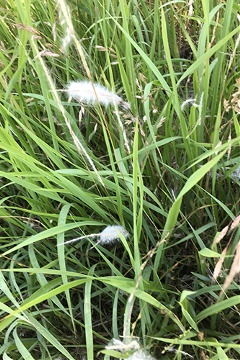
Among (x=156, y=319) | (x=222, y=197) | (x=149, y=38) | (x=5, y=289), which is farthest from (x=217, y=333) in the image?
(x=149, y=38)

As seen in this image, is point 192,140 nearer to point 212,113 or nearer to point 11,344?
point 212,113

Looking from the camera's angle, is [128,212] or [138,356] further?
[128,212]

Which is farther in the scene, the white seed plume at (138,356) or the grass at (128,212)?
the grass at (128,212)

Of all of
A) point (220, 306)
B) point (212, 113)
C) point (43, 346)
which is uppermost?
point (212, 113)

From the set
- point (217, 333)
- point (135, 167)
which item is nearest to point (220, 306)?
point (217, 333)

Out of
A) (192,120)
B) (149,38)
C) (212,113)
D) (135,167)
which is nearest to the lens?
(135,167)

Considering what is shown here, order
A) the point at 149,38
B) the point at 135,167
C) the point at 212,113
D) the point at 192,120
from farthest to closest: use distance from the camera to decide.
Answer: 1. the point at 149,38
2. the point at 212,113
3. the point at 192,120
4. the point at 135,167

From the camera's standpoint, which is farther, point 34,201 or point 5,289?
point 34,201

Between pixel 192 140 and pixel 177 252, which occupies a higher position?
pixel 192 140

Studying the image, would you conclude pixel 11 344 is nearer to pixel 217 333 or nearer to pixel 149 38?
pixel 217 333

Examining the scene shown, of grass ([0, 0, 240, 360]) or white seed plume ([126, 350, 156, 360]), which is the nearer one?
white seed plume ([126, 350, 156, 360])
